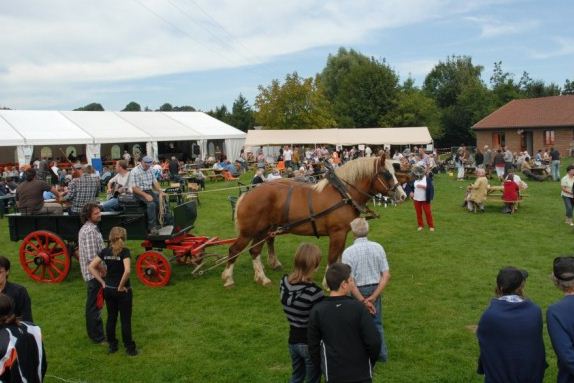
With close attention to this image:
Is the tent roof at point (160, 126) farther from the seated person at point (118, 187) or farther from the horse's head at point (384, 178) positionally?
the horse's head at point (384, 178)

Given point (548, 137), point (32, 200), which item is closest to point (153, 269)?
point (32, 200)

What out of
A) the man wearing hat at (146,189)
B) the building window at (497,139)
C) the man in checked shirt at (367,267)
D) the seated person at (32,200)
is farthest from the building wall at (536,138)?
the man in checked shirt at (367,267)

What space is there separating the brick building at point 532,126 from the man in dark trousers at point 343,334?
37.1m

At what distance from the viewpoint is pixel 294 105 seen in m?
44.5

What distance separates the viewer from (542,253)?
989 cm

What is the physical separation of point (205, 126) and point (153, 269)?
88.0 ft

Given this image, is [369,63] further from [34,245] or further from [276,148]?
[34,245]

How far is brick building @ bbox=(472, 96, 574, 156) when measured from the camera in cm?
3681

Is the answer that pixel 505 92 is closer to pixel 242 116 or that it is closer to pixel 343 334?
pixel 242 116

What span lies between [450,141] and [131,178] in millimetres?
45940

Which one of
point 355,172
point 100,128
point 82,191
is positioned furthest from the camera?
point 100,128

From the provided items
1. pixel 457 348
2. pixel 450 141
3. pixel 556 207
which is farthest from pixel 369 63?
pixel 457 348

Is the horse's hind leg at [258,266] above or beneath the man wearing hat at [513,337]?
beneath

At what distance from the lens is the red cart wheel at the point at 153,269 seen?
328 inches
